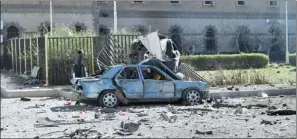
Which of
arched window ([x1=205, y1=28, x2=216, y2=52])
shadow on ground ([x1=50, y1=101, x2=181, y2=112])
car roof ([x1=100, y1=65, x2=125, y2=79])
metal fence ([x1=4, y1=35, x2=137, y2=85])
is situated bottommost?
shadow on ground ([x1=50, y1=101, x2=181, y2=112])

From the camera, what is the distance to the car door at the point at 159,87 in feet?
43.4

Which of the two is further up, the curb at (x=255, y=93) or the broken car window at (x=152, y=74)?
the broken car window at (x=152, y=74)

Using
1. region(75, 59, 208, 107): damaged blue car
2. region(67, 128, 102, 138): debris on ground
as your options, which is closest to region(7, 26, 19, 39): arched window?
region(75, 59, 208, 107): damaged blue car

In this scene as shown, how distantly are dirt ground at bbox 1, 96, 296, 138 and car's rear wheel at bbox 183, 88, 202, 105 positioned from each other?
290mm

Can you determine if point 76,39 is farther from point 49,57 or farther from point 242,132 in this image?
point 242,132

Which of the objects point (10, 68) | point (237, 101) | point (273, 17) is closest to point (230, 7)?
point (273, 17)

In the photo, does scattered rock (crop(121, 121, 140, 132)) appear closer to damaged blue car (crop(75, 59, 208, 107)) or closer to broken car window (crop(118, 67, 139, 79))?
damaged blue car (crop(75, 59, 208, 107))

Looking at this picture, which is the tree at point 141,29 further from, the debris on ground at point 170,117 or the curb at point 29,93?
the debris on ground at point 170,117

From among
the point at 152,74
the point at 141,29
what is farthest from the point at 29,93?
the point at 141,29

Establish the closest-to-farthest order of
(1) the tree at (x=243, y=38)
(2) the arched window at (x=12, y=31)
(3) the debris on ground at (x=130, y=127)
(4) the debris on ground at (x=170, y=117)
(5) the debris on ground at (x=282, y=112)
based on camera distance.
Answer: (3) the debris on ground at (x=130, y=127)
(4) the debris on ground at (x=170, y=117)
(5) the debris on ground at (x=282, y=112)
(2) the arched window at (x=12, y=31)
(1) the tree at (x=243, y=38)

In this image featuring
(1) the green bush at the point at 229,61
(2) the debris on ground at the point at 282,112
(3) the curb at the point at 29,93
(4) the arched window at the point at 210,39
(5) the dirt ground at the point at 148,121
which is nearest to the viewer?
(5) the dirt ground at the point at 148,121

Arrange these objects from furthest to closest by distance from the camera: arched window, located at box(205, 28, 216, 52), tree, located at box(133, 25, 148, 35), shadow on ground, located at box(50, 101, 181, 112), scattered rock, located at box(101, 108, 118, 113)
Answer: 1. arched window, located at box(205, 28, 216, 52)
2. tree, located at box(133, 25, 148, 35)
3. shadow on ground, located at box(50, 101, 181, 112)
4. scattered rock, located at box(101, 108, 118, 113)

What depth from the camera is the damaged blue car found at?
12.8m

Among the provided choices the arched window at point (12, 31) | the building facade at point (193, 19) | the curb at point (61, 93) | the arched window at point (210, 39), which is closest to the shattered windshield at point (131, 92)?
the curb at point (61, 93)
